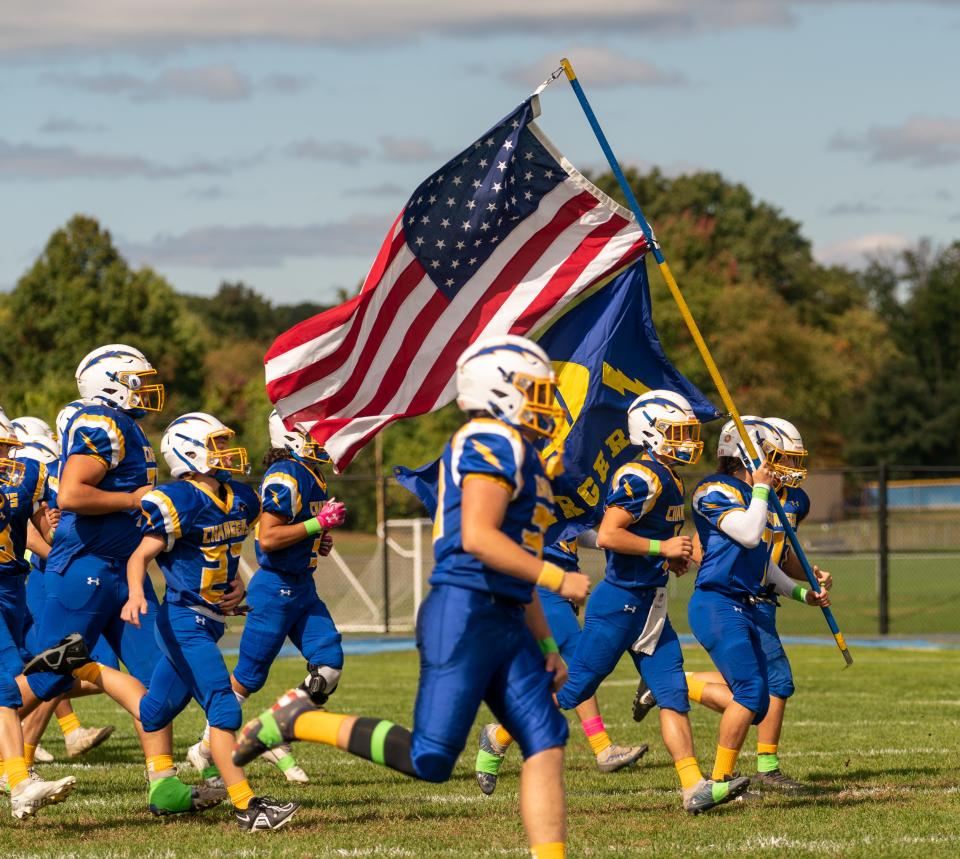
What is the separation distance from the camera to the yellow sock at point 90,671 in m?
8.13

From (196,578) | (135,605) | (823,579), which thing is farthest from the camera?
(823,579)

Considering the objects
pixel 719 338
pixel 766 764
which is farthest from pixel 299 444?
pixel 719 338

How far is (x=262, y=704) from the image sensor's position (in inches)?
525

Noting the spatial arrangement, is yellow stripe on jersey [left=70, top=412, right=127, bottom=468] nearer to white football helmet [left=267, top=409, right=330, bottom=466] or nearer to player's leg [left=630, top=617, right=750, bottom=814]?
white football helmet [left=267, top=409, right=330, bottom=466]

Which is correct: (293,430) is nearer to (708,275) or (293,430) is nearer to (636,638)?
(636,638)

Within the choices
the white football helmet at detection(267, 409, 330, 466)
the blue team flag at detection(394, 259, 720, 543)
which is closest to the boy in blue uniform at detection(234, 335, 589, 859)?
the blue team flag at detection(394, 259, 720, 543)

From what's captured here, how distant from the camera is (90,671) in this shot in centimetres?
818

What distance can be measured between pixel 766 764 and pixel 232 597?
9.46 feet

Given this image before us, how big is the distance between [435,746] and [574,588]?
28.9 inches

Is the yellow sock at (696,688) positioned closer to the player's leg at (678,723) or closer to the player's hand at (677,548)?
the player's leg at (678,723)

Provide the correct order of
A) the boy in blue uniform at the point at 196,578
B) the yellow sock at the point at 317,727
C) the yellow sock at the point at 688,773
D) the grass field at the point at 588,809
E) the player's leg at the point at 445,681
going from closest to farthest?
the player's leg at the point at 445,681, the yellow sock at the point at 317,727, the grass field at the point at 588,809, the boy in blue uniform at the point at 196,578, the yellow sock at the point at 688,773

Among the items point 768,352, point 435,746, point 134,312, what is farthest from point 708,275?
point 435,746

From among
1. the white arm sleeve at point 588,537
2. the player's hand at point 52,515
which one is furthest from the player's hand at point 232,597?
the white arm sleeve at point 588,537

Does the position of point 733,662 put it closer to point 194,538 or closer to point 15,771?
point 194,538
